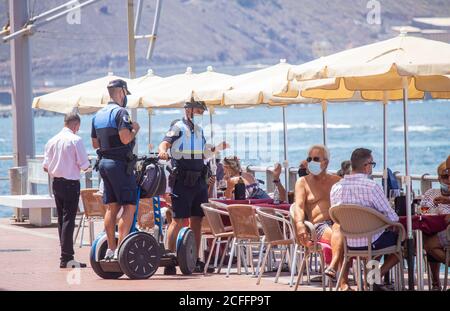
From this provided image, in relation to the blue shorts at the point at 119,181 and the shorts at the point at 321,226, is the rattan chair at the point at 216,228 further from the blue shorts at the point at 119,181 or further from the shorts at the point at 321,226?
the shorts at the point at 321,226

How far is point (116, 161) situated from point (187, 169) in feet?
3.67

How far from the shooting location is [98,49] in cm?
18325

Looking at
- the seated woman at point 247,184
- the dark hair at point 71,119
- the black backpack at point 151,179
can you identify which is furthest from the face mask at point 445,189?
the dark hair at point 71,119

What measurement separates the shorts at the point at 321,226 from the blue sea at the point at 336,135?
37491 mm

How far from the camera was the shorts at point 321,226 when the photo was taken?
42.0ft

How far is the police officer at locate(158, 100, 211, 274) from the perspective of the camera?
48.0 ft

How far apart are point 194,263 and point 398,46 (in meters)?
3.19

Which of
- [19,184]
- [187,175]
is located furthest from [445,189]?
[19,184]

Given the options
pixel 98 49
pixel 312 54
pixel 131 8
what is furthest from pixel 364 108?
pixel 131 8

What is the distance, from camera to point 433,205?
1319 centimetres

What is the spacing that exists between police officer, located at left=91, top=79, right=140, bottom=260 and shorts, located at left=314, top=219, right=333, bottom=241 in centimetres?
195

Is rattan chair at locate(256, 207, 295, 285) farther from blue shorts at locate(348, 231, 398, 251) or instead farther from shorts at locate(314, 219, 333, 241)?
blue shorts at locate(348, 231, 398, 251)

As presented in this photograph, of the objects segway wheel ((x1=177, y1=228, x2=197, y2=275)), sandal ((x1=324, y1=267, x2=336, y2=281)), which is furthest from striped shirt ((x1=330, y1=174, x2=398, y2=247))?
segway wheel ((x1=177, y1=228, x2=197, y2=275))

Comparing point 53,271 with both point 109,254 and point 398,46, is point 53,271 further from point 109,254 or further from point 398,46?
point 398,46
